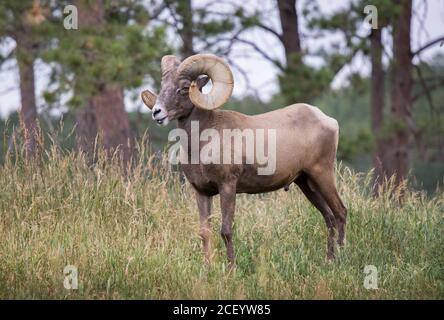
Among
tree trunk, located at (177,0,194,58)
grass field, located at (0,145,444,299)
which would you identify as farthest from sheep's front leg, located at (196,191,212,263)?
tree trunk, located at (177,0,194,58)

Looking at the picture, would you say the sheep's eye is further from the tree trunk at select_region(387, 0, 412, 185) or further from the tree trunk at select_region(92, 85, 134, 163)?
the tree trunk at select_region(387, 0, 412, 185)

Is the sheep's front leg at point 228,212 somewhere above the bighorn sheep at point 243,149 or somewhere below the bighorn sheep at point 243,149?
below

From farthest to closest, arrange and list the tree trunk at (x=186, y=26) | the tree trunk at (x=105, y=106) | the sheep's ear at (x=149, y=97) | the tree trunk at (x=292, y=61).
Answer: the tree trunk at (x=186, y=26), the tree trunk at (x=292, y=61), the tree trunk at (x=105, y=106), the sheep's ear at (x=149, y=97)

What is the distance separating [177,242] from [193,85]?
5.50 ft

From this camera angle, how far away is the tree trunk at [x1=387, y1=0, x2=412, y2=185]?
55.0 feet

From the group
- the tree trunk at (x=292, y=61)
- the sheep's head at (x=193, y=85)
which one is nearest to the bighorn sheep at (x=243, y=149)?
the sheep's head at (x=193, y=85)

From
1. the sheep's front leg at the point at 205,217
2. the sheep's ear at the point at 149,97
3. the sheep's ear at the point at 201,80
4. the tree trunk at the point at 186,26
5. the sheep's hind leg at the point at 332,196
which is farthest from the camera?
the tree trunk at the point at 186,26

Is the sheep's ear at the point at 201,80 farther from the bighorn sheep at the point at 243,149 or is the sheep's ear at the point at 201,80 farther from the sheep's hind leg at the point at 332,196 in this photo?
the sheep's hind leg at the point at 332,196

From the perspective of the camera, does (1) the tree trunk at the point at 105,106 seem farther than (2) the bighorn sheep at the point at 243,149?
Yes

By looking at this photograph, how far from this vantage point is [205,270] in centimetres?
783

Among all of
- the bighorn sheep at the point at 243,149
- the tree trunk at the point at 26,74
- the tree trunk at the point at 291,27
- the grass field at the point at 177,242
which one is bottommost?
the grass field at the point at 177,242

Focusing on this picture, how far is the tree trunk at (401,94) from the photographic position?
1677 centimetres
